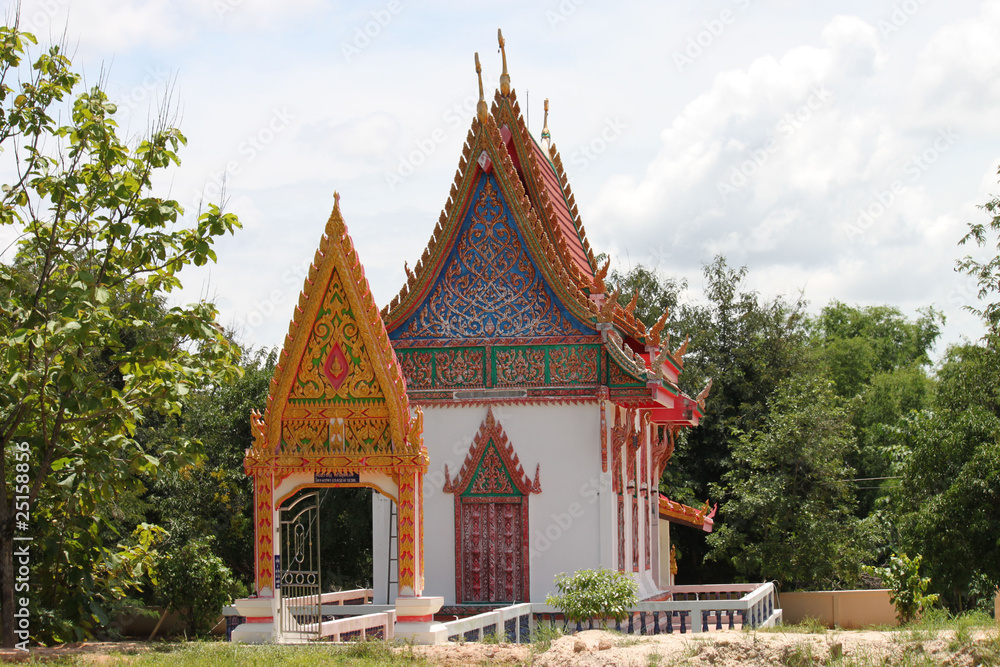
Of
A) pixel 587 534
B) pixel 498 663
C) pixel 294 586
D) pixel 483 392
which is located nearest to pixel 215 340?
pixel 294 586

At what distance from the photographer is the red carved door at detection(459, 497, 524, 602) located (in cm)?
1616

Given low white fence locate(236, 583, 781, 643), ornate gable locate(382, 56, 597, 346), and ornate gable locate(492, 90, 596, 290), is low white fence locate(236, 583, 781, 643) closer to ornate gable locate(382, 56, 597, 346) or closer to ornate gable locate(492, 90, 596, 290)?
ornate gable locate(382, 56, 597, 346)

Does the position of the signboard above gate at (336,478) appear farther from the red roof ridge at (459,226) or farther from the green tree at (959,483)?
the green tree at (959,483)

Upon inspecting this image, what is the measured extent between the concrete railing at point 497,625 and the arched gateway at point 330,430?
2.27 feet

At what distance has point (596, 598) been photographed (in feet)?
43.8

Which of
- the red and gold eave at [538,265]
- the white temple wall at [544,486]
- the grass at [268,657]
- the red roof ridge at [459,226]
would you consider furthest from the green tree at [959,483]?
the grass at [268,657]

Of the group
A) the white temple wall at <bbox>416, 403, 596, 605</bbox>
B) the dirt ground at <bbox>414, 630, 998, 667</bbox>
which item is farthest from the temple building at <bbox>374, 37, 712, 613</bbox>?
the dirt ground at <bbox>414, 630, 998, 667</bbox>

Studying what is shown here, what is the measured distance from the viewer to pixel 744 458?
25.7 meters

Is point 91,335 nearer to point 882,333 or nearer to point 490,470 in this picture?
point 490,470

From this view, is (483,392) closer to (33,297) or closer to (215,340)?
(215,340)

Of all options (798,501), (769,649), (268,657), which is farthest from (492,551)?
(798,501)

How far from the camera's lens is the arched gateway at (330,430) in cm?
1248

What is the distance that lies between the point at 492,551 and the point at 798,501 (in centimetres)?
1111

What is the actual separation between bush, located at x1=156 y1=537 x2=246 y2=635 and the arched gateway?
7.82m
